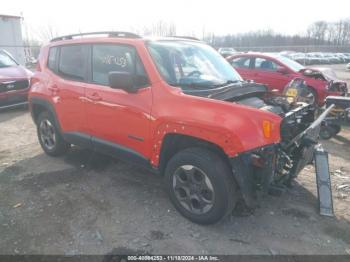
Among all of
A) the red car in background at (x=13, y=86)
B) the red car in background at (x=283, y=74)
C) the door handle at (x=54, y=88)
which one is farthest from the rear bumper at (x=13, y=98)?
the red car in background at (x=283, y=74)

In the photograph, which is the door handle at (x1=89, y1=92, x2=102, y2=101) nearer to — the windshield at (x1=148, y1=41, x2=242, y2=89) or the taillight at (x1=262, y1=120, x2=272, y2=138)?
the windshield at (x1=148, y1=41, x2=242, y2=89)

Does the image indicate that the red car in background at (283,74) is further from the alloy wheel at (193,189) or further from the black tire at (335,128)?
the alloy wheel at (193,189)

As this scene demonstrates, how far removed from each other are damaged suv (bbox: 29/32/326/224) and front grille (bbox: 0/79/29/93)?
484cm

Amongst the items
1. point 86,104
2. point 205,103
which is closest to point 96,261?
point 205,103

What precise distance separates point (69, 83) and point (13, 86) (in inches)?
209

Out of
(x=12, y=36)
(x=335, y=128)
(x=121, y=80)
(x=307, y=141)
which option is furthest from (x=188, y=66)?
(x=12, y=36)

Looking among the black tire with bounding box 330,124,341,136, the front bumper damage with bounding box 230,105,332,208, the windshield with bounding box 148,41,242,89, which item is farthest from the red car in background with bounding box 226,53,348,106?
the front bumper damage with bounding box 230,105,332,208

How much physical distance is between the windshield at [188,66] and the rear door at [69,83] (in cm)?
124

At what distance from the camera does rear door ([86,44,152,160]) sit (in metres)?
3.66

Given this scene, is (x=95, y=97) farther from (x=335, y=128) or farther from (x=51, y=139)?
(x=335, y=128)

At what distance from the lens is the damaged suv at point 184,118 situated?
3037 mm

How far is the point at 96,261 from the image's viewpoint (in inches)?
115

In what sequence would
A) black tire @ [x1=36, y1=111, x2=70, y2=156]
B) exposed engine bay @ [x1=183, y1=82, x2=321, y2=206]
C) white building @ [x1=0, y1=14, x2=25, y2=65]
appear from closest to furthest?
exposed engine bay @ [x1=183, y1=82, x2=321, y2=206]
black tire @ [x1=36, y1=111, x2=70, y2=156]
white building @ [x1=0, y1=14, x2=25, y2=65]

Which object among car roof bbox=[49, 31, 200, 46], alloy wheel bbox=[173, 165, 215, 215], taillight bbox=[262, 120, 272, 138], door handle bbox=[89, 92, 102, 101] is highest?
car roof bbox=[49, 31, 200, 46]
